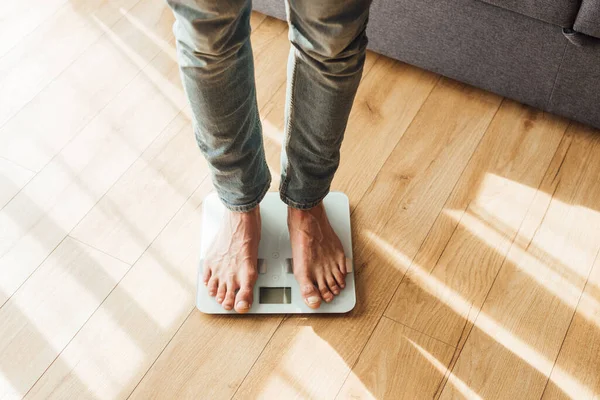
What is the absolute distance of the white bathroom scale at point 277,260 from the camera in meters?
1.12

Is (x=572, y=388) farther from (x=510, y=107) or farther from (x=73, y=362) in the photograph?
(x=73, y=362)

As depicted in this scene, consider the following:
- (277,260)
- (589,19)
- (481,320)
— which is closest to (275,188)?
(277,260)

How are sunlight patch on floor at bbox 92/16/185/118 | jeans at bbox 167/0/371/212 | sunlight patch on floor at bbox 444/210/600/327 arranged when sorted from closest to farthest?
jeans at bbox 167/0/371/212, sunlight patch on floor at bbox 444/210/600/327, sunlight patch on floor at bbox 92/16/185/118

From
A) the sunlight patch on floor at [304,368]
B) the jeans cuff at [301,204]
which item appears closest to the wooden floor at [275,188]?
the sunlight patch on floor at [304,368]

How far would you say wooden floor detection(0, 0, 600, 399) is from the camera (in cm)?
107

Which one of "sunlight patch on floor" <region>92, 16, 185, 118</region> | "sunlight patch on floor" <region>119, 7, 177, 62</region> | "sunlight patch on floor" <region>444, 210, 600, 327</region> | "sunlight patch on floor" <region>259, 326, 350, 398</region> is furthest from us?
"sunlight patch on floor" <region>119, 7, 177, 62</region>

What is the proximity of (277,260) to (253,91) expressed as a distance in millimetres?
343

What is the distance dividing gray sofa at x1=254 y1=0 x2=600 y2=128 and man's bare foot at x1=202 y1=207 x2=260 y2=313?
576 mm

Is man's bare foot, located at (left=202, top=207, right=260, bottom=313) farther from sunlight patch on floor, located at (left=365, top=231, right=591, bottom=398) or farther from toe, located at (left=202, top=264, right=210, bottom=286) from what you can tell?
sunlight patch on floor, located at (left=365, top=231, right=591, bottom=398)

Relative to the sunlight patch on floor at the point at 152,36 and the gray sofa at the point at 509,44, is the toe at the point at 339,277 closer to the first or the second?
the gray sofa at the point at 509,44

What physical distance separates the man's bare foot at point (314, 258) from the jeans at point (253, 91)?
4 centimetres

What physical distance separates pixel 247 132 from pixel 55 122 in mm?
634

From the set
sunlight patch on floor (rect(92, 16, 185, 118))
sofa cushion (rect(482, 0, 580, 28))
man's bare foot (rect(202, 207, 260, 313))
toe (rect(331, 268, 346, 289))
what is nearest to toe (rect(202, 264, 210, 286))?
man's bare foot (rect(202, 207, 260, 313))

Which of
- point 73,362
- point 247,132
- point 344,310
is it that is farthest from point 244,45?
point 73,362
